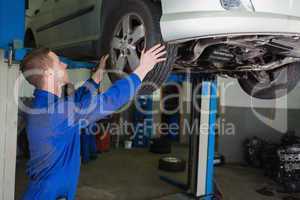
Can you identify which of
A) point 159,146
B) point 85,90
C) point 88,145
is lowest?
point 159,146

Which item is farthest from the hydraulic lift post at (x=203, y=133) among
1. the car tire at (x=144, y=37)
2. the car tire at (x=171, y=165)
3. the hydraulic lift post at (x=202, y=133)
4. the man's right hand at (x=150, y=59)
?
the man's right hand at (x=150, y=59)

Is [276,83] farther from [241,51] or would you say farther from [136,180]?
[136,180]

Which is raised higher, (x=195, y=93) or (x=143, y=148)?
(x=195, y=93)

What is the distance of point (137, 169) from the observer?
210 inches

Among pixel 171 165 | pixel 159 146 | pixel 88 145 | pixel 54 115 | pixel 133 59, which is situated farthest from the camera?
pixel 159 146

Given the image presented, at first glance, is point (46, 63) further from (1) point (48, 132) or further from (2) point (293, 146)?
(2) point (293, 146)

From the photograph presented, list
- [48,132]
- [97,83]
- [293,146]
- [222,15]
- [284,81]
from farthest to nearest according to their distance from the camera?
[293,146] → [284,81] → [97,83] → [222,15] → [48,132]

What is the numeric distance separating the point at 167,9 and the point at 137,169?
3.94m

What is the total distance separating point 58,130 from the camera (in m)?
1.47

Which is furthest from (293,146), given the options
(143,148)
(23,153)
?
(23,153)

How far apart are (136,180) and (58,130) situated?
340cm

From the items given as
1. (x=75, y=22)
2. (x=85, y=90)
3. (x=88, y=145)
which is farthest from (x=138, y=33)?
(x=88, y=145)

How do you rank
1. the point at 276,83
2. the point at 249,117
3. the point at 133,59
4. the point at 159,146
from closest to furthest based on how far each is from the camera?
the point at 133,59
the point at 276,83
the point at 249,117
the point at 159,146

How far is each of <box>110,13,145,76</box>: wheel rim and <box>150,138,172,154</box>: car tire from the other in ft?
15.4
